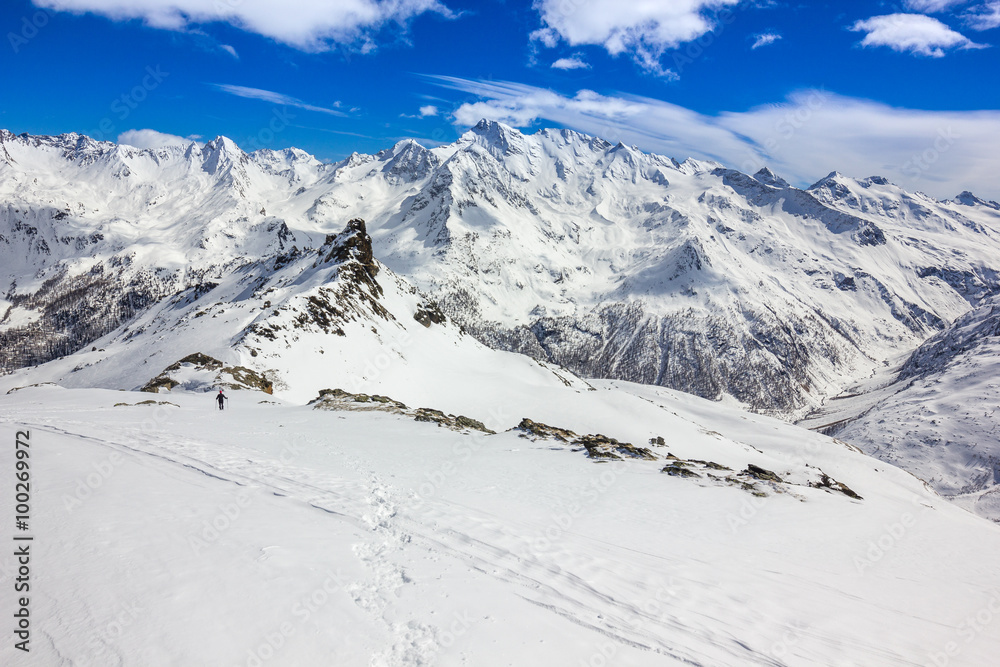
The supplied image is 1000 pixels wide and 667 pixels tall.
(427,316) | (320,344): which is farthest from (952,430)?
(320,344)

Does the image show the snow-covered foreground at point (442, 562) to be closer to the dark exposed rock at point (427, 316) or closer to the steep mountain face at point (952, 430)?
the dark exposed rock at point (427, 316)

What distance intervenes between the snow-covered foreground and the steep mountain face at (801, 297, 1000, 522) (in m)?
71.2

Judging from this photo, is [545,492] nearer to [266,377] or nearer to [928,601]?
[928,601]

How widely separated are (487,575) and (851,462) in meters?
70.2

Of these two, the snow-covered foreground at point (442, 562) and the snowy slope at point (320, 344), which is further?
the snowy slope at point (320, 344)

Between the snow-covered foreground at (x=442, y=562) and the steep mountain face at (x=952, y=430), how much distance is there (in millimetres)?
71161

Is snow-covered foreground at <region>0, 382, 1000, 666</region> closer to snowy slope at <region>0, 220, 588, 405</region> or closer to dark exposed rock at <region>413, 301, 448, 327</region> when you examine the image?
snowy slope at <region>0, 220, 588, 405</region>

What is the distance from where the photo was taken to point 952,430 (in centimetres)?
8850

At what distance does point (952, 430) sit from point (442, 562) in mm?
121725

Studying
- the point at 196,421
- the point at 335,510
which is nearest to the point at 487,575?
the point at 335,510

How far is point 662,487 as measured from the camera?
19.3 m

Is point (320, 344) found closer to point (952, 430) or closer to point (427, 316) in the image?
point (427, 316)

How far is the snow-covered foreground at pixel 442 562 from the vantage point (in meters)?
7.27

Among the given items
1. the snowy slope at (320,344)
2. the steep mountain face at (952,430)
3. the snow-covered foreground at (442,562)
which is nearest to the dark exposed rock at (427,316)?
the snowy slope at (320,344)
